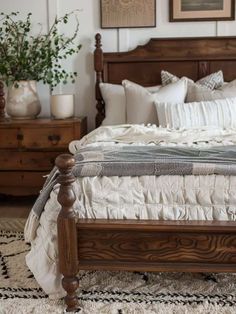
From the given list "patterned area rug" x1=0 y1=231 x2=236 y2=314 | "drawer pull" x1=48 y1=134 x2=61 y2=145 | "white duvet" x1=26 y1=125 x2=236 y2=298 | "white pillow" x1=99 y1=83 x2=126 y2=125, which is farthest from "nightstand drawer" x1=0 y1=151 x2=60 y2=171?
"white duvet" x1=26 y1=125 x2=236 y2=298

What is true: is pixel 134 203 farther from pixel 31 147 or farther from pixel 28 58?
pixel 28 58

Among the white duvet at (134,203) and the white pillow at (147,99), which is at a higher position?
→ the white pillow at (147,99)

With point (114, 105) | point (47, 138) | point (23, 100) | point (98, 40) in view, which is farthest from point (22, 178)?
point (98, 40)

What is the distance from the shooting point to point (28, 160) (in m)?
3.85

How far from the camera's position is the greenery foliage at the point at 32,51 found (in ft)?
13.1

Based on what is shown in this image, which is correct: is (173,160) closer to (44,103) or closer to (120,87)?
(120,87)

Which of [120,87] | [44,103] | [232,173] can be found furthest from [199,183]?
[44,103]

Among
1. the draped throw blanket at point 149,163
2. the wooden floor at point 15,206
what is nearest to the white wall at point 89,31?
the wooden floor at point 15,206

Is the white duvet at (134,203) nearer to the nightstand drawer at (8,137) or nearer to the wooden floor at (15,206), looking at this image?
the wooden floor at (15,206)

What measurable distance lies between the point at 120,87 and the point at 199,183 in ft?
6.12

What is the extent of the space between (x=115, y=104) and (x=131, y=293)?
1.85 meters

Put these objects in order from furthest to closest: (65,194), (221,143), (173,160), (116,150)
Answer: (221,143)
(116,150)
(173,160)
(65,194)

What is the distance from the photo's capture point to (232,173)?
7.06 ft

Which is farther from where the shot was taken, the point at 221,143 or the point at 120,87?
the point at 120,87
